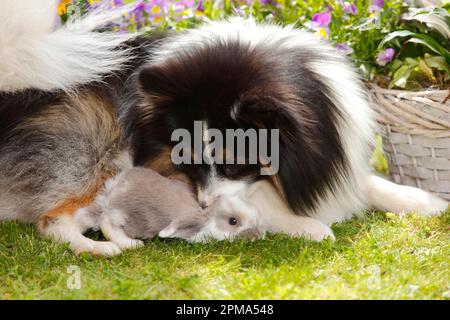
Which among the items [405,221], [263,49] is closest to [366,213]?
[405,221]

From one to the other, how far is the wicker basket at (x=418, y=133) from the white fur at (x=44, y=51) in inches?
62.8

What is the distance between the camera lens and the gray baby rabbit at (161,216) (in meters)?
2.79

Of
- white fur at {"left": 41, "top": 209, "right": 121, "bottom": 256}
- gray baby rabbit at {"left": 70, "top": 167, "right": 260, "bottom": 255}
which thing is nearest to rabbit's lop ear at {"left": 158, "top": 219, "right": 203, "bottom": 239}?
gray baby rabbit at {"left": 70, "top": 167, "right": 260, "bottom": 255}

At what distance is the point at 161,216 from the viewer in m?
2.81

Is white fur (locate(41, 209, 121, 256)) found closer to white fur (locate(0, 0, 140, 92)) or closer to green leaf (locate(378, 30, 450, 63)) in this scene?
white fur (locate(0, 0, 140, 92))

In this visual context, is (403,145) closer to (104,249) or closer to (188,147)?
(188,147)

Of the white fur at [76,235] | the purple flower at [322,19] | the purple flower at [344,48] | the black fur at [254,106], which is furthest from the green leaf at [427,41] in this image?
the white fur at [76,235]

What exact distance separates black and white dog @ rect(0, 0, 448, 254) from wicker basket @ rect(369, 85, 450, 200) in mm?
216

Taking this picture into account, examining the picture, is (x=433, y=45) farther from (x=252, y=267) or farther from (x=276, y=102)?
(x=252, y=267)

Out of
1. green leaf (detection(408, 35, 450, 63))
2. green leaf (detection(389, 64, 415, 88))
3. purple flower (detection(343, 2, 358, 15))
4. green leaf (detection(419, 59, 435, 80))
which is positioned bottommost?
green leaf (detection(389, 64, 415, 88))

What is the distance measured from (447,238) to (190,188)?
1.30m

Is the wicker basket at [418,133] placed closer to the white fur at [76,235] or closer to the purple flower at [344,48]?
the purple flower at [344,48]

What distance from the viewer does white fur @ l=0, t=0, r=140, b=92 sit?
290cm

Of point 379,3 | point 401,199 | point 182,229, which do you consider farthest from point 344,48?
point 182,229
